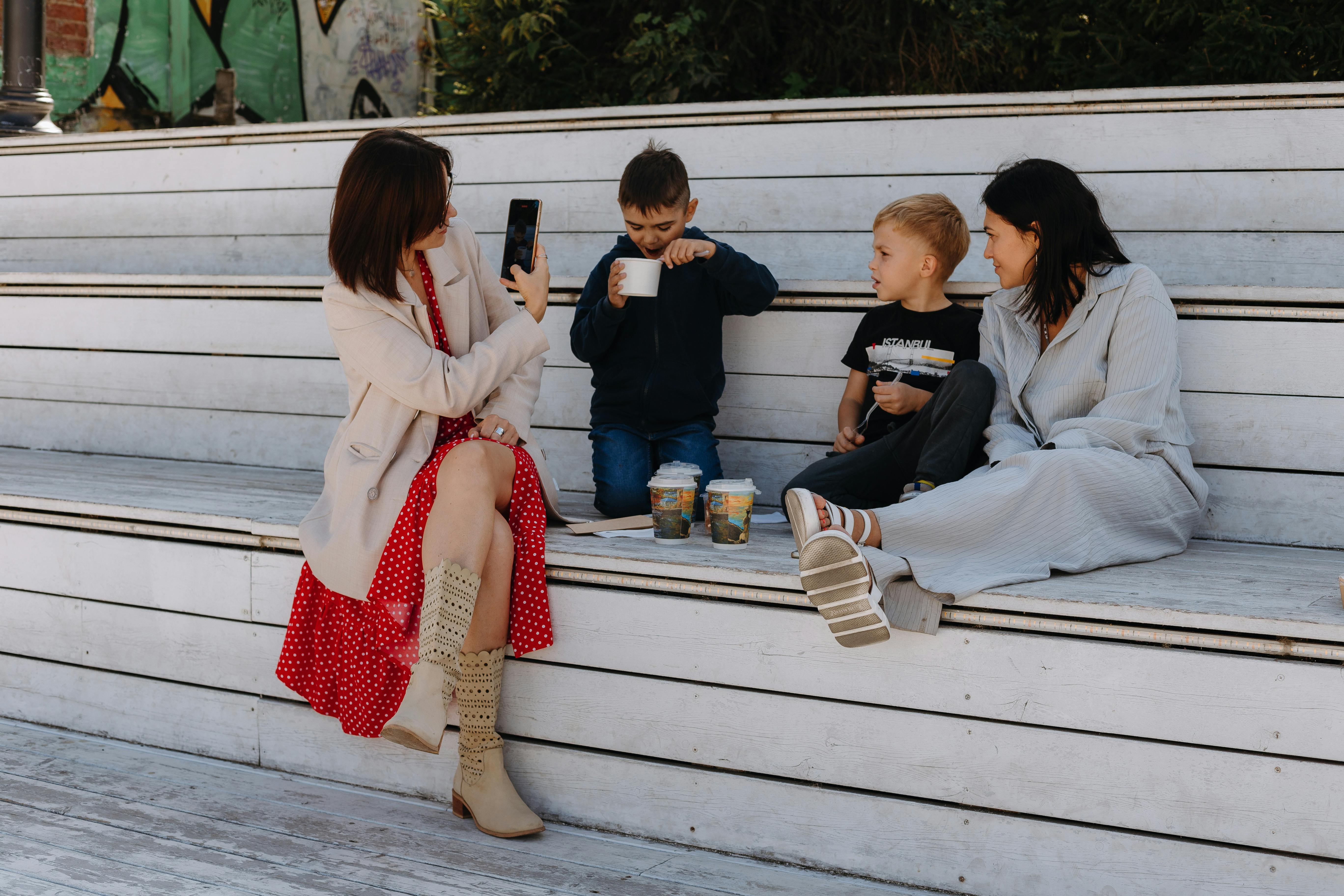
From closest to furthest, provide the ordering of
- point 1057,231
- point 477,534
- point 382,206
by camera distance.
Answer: point 477,534, point 382,206, point 1057,231

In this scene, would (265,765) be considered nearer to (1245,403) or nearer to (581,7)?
(1245,403)

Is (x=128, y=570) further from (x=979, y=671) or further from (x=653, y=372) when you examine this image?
(x=979, y=671)

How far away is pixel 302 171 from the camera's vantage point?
323 centimetres

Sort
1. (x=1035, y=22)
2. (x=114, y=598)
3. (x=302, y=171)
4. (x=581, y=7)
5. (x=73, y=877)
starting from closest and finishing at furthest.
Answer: (x=73, y=877)
(x=114, y=598)
(x=302, y=171)
(x=1035, y=22)
(x=581, y=7)

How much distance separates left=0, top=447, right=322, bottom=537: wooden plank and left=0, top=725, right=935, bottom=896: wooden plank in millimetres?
457

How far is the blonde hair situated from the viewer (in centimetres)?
227

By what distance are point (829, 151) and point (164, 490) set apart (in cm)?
171

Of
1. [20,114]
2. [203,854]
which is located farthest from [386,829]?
[20,114]

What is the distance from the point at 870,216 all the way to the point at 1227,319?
34.2 inches

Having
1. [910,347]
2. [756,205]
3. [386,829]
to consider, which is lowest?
[386,829]

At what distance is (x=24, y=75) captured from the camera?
4059 millimetres

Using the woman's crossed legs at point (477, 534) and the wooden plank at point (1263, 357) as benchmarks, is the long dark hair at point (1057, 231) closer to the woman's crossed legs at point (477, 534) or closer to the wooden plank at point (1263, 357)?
the wooden plank at point (1263, 357)

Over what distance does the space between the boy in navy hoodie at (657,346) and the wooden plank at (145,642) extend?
73 centimetres

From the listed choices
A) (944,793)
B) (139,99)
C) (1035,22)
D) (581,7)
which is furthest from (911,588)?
(139,99)
